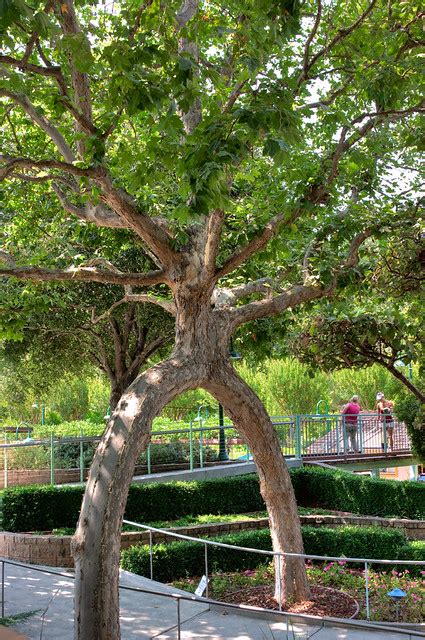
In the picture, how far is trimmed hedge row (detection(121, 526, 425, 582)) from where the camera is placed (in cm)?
1291

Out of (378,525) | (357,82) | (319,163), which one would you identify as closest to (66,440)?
(378,525)

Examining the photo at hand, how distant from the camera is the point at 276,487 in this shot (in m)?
11.3

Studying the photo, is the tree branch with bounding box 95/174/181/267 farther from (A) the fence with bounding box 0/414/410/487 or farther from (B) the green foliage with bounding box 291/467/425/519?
(B) the green foliage with bounding box 291/467/425/519

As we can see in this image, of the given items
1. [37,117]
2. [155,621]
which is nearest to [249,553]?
[155,621]

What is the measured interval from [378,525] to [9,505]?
697 centimetres

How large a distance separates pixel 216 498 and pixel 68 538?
15.1 ft

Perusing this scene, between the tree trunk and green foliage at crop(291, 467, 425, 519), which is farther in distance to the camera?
green foliage at crop(291, 467, 425, 519)

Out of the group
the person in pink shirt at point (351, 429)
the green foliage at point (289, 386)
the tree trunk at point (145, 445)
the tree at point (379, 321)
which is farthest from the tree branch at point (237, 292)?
the green foliage at point (289, 386)

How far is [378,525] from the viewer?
1577 cm

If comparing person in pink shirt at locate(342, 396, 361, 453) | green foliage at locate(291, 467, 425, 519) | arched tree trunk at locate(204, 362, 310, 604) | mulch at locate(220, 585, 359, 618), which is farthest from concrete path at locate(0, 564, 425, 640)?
person in pink shirt at locate(342, 396, 361, 453)

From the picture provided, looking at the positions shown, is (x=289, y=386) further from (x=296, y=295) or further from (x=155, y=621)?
(x=155, y=621)

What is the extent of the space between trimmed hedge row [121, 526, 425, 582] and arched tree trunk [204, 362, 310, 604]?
2.27m

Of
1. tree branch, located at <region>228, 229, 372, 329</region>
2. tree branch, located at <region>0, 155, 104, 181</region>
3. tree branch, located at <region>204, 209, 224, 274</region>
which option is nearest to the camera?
tree branch, located at <region>0, 155, 104, 181</region>

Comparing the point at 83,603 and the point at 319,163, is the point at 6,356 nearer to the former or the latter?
the point at 319,163
